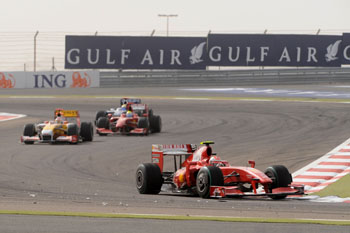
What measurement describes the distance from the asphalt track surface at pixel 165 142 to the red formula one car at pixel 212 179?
0.20 m

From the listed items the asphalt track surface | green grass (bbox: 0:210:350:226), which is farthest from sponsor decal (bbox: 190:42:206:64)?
green grass (bbox: 0:210:350:226)

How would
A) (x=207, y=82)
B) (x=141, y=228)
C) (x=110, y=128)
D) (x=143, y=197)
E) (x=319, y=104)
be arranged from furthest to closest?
(x=207, y=82)
(x=319, y=104)
(x=110, y=128)
(x=143, y=197)
(x=141, y=228)

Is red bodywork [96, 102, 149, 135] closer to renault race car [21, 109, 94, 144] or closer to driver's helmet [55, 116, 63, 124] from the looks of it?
renault race car [21, 109, 94, 144]

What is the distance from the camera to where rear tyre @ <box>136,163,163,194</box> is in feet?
46.6

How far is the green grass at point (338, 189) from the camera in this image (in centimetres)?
1391

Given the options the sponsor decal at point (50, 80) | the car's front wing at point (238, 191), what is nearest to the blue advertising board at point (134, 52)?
the sponsor decal at point (50, 80)

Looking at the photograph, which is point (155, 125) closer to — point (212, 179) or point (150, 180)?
point (150, 180)

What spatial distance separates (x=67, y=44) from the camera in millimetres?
53625

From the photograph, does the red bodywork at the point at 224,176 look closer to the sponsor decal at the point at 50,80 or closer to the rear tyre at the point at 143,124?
the rear tyre at the point at 143,124

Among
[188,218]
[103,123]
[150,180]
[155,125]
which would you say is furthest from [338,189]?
[103,123]

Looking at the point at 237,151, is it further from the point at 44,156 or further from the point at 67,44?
the point at 67,44

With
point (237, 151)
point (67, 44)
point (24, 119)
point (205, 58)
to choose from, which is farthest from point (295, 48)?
point (237, 151)

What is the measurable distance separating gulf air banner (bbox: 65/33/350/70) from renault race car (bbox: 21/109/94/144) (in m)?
28.9

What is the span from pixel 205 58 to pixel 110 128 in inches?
1057
